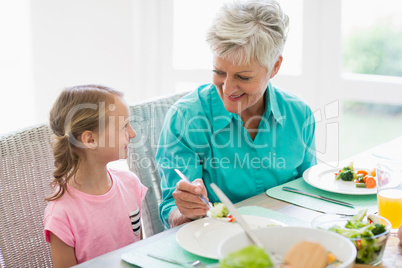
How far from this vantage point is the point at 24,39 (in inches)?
135

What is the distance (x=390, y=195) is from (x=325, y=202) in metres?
0.22

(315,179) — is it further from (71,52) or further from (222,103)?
(71,52)

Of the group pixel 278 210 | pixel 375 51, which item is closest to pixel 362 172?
pixel 278 210

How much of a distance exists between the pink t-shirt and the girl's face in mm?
110

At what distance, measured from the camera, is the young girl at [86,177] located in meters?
1.54

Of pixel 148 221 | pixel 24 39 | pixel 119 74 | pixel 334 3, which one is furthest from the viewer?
pixel 119 74

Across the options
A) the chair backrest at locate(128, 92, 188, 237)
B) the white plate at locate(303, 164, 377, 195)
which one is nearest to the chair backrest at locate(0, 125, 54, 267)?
the chair backrest at locate(128, 92, 188, 237)

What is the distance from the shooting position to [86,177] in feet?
5.26

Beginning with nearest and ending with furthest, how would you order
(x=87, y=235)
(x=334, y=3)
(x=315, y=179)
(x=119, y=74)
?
(x=87, y=235) < (x=315, y=179) < (x=334, y=3) < (x=119, y=74)

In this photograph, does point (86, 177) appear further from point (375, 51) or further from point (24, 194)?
point (375, 51)

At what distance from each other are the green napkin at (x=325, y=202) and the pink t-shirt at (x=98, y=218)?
1.49 feet

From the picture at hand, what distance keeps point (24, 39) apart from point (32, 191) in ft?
6.96

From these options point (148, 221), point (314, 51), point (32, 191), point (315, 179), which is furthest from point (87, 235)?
point (314, 51)

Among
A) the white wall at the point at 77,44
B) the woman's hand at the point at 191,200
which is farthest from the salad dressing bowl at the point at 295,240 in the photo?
the white wall at the point at 77,44
